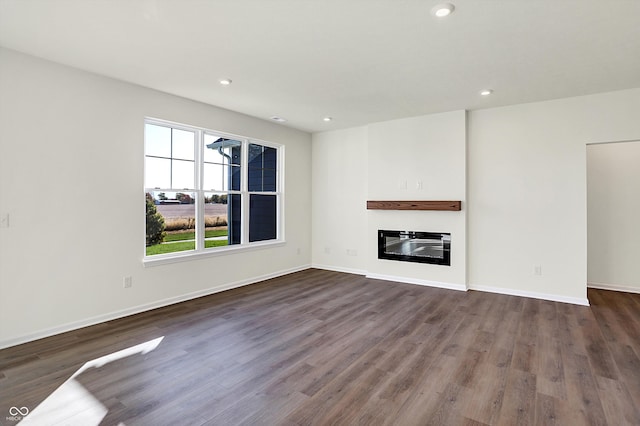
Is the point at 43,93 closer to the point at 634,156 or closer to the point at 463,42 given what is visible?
the point at 463,42

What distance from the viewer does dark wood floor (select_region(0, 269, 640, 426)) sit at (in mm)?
1991

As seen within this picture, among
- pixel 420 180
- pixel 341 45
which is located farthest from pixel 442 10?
pixel 420 180

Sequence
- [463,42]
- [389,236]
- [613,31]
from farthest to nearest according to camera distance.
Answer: [389,236]
[463,42]
[613,31]

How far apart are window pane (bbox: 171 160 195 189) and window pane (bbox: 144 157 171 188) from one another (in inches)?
2.7

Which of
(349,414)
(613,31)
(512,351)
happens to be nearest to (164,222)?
(349,414)

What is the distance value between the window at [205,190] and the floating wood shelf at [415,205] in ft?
5.89

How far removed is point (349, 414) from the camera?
1966mm

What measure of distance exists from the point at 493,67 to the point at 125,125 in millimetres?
4030

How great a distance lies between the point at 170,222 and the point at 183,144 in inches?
42.1

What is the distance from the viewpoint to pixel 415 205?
5109 mm

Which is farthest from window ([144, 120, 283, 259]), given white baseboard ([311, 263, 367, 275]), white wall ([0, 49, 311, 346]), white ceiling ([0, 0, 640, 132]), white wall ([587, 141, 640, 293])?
white wall ([587, 141, 640, 293])

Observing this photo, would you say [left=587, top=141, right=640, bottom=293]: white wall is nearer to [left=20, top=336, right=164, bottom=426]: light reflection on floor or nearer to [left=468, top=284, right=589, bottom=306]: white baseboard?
[left=468, top=284, right=589, bottom=306]: white baseboard

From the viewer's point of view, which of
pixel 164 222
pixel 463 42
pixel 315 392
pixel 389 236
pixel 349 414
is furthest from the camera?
pixel 389 236

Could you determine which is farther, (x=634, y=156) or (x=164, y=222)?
(x=634, y=156)
